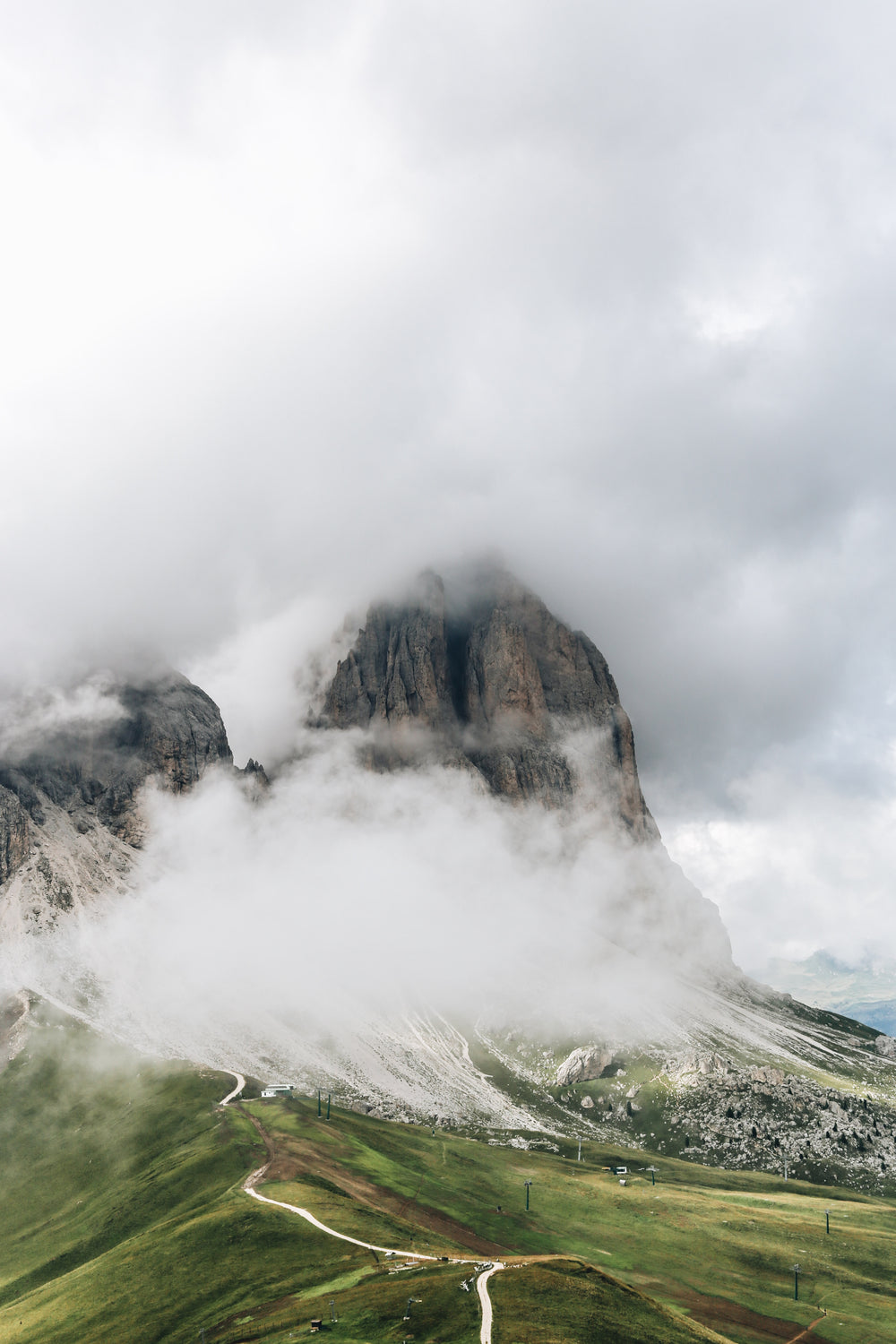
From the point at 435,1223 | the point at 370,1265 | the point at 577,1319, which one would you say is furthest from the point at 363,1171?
the point at 577,1319

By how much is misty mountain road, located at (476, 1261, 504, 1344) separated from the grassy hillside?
1.02m

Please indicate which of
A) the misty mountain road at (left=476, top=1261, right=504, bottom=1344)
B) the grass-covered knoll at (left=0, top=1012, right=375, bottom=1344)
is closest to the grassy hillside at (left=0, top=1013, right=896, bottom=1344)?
the grass-covered knoll at (left=0, top=1012, right=375, bottom=1344)

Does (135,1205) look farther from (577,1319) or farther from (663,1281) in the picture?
(577,1319)

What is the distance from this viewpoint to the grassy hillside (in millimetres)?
95750

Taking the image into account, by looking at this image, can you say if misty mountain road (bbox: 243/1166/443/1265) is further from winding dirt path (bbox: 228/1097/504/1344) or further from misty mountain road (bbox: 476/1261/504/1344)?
misty mountain road (bbox: 476/1261/504/1344)

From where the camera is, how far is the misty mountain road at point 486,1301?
3323 inches

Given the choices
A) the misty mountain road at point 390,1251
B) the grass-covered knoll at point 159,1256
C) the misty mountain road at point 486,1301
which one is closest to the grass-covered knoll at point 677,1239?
the misty mountain road at point 390,1251

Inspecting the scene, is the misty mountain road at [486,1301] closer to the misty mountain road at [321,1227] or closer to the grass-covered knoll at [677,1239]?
the misty mountain road at [321,1227]

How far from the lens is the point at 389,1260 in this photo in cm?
11200

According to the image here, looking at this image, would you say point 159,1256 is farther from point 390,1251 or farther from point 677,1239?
point 677,1239

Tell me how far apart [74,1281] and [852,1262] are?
14167 centimetres

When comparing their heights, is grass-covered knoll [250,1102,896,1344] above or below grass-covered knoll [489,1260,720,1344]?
below

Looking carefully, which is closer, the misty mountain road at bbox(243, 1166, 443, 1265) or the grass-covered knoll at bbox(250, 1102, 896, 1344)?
the misty mountain road at bbox(243, 1166, 443, 1265)

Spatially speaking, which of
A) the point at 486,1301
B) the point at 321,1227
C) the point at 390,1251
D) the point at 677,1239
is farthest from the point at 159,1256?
the point at 677,1239
